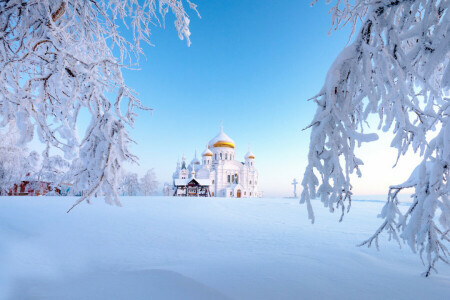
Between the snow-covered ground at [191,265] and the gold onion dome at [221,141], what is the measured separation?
129ft

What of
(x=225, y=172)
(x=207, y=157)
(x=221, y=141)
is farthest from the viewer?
(x=221, y=141)

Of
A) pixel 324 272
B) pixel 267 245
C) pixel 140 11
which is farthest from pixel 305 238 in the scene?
pixel 140 11

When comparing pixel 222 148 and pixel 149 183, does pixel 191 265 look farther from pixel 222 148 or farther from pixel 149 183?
pixel 149 183

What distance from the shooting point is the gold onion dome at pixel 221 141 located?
44.7 metres

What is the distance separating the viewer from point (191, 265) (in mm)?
3244

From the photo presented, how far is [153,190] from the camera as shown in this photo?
2000 inches

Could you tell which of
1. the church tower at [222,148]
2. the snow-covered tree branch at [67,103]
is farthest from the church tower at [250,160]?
the snow-covered tree branch at [67,103]

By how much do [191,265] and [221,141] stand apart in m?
41.6

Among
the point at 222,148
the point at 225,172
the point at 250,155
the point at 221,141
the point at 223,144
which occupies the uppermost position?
the point at 221,141

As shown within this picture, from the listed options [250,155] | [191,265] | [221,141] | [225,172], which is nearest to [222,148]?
[221,141]

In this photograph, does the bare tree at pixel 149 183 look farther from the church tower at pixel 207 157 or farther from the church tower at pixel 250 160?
the church tower at pixel 250 160

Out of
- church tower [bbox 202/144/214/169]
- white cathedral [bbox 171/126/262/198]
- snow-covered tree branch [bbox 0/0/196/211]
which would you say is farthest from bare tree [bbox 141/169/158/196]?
snow-covered tree branch [bbox 0/0/196/211]

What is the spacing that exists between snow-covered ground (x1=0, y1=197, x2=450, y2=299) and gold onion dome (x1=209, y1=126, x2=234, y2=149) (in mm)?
39175

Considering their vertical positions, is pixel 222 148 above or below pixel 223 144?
below
